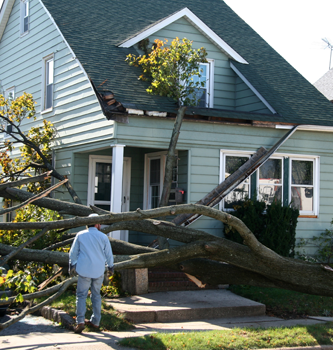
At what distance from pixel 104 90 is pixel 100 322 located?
5.67 meters

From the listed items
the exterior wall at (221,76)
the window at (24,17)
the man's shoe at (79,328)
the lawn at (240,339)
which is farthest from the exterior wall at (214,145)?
the window at (24,17)

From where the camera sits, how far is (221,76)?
553 inches

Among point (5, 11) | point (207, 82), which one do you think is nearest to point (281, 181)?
point (207, 82)

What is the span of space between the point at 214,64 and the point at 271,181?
3847 mm

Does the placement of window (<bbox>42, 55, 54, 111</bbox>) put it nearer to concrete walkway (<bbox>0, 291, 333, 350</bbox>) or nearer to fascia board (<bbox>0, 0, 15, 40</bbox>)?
fascia board (<bbox>0, 0, 15, 40</bbox>)

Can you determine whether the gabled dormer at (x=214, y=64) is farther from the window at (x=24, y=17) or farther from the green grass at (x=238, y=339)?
the green grass at (x=238, y=339)

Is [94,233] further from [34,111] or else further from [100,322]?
[34,111]

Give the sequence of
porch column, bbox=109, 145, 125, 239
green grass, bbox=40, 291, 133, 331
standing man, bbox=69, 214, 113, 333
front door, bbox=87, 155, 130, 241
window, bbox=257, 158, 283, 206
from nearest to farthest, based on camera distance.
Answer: standing man, bbox=69, 214, 113, 333, green grass, bbox=40, 291, 133, 331, porch column, bbox=109, 145, 125, 239, window, bbox=257, 158, 283, 206, front door, bbox=87, 155, 130, 241

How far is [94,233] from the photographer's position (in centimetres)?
705

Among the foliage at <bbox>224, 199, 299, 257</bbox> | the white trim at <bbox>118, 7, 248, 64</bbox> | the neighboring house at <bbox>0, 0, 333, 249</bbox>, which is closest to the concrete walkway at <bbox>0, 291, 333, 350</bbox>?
the foliage at <bbox>224, 199, 299, 257</bbox>

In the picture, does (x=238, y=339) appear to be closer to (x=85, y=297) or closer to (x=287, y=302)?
(x=85, y=297)

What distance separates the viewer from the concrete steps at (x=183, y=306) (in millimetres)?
8039

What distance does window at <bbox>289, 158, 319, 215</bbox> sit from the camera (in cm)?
1286

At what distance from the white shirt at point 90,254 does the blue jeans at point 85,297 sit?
0.10 m
